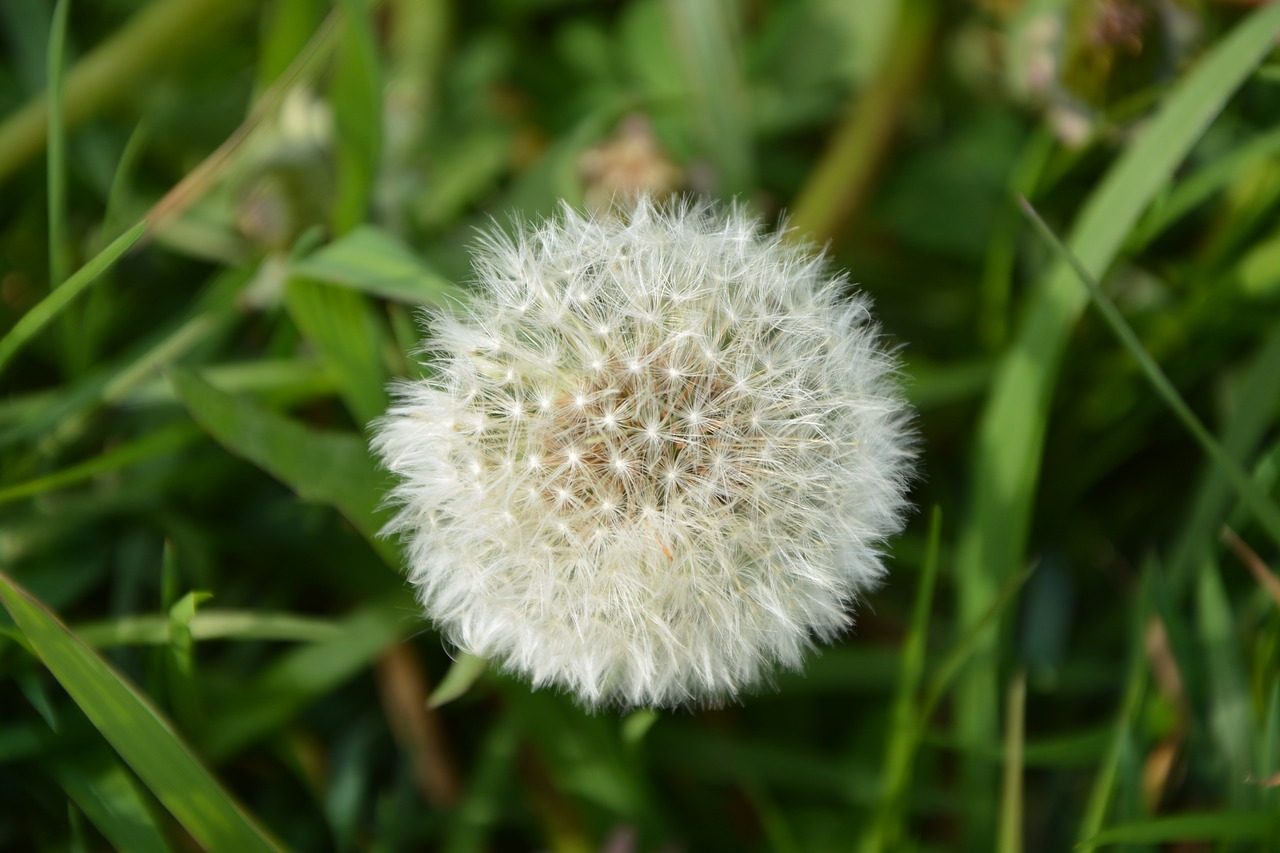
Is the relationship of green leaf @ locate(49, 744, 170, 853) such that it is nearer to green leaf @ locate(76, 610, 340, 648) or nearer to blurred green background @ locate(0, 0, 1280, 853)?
blurred green background @ locate(0, 0, 1280, 853)

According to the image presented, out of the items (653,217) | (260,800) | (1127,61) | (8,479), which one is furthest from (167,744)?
(1127,61)

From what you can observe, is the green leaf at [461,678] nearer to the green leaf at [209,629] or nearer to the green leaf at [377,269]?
the green leaf at [209,629]

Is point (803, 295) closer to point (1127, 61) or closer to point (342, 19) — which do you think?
point (342, 19)

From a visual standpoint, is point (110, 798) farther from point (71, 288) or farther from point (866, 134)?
point (866, 134)

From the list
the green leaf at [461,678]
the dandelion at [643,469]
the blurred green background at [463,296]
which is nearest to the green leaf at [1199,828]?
the blurred green background at [463,296]

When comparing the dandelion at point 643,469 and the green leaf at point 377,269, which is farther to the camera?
the green leaf at point 377,269

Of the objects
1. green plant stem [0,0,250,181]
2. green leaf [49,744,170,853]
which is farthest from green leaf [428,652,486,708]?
green plant stem [0,0,250,181]

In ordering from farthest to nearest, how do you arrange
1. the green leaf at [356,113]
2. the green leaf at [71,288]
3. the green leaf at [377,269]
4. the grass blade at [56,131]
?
the green leaf at [356,113]
the grass blade at [56,131]
the green leaf at [377,269]
the green leaf at [71,288]
